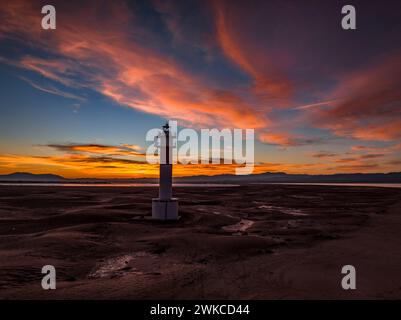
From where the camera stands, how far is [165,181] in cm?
1639

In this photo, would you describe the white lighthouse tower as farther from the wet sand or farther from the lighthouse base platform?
the wet sand

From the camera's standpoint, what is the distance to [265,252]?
10.1 meters

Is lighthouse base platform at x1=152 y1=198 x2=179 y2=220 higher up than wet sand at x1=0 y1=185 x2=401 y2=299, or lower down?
higher up

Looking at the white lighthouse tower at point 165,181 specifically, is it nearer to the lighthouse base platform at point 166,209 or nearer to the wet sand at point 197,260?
the lighthouse base platform at point 166,209

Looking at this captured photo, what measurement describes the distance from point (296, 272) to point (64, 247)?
7664 millimetres

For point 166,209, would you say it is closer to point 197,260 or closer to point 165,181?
point 165,181

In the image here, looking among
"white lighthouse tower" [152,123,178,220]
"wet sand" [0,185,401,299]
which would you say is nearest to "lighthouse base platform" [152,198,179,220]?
"white lighthouse tower" [152,123,178,220]

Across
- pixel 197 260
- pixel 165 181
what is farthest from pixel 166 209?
pixel 197 260

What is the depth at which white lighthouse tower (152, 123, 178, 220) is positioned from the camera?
16203 mm

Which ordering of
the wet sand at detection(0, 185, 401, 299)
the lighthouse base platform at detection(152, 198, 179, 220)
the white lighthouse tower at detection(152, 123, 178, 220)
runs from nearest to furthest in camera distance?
the wet sand at detection(0, 185, 401, 299) → the white lighthouse tower at detection(152, 123, 178, 220) → the lighthouse base platform at detection(152, 198, 179, 220)

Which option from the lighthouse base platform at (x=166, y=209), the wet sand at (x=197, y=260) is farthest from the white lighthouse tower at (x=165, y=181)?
the wet sand at (x=197, y=260)
